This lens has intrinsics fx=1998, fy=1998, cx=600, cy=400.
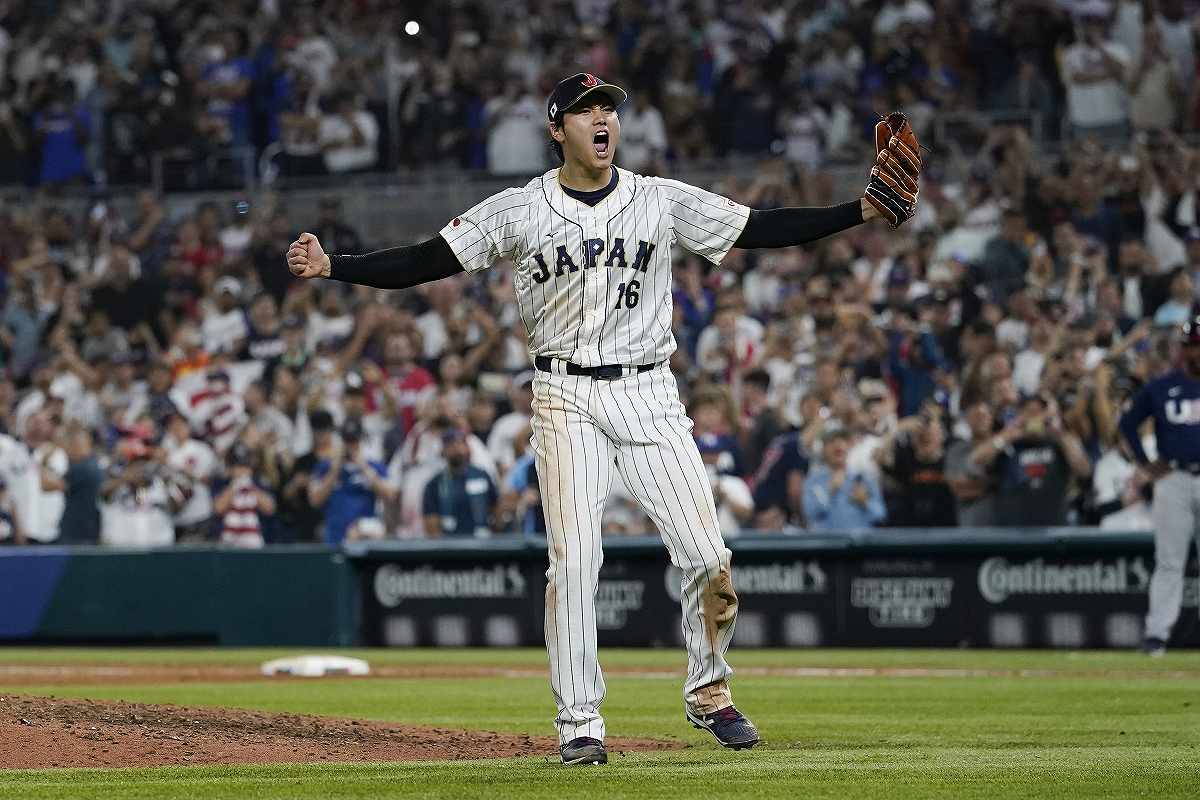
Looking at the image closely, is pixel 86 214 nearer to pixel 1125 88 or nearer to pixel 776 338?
pixel 776 338

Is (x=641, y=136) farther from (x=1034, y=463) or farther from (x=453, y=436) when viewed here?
(x=1034, y=463)

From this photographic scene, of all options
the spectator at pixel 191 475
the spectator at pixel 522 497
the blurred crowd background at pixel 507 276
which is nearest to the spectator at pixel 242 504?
the blurred crowd background at pixel 507 276

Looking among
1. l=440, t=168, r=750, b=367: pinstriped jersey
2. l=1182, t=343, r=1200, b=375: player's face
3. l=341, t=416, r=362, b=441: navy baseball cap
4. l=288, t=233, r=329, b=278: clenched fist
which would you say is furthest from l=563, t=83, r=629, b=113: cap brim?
l=341, t=416, r=362, b=441: navy baseball cap

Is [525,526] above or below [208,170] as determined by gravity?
below

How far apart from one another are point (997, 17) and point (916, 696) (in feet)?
38.1

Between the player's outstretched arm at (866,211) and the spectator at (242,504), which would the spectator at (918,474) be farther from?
the player's outstretched arm at (866,211)

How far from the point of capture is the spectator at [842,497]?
15.6 metres

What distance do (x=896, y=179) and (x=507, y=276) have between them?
12946mm

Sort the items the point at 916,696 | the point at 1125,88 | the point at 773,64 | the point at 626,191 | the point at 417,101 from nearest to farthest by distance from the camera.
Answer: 1. the point at 626,191
2. the point at 916,696
3. the point at 1125,88
4. the point at 773,64
5. the point at 417,101

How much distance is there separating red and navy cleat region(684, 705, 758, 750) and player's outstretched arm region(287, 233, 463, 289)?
5.95 ft

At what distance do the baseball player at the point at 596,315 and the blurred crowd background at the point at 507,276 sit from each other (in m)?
6.68

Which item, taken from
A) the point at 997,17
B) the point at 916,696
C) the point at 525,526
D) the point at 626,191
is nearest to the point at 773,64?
the point at 997,17

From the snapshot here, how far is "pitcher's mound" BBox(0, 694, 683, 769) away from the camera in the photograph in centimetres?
713

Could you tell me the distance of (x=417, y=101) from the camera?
22.5 metres
